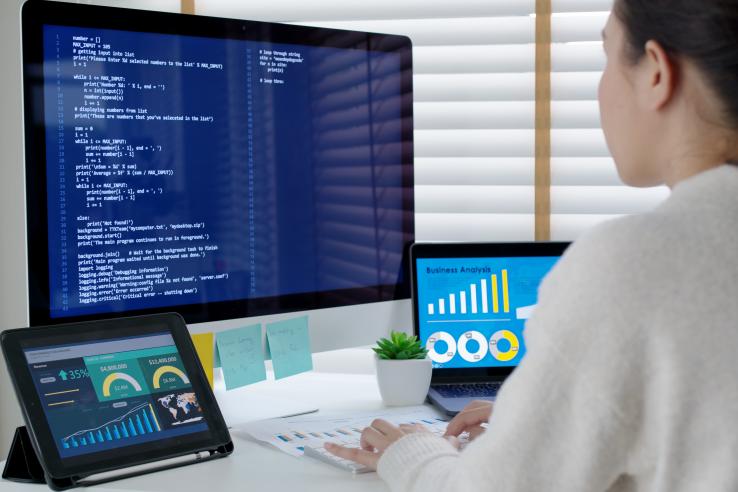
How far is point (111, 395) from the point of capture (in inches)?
45.3

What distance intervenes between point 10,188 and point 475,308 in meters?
1.04

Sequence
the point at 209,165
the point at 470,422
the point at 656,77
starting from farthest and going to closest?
the point at 209,165 < the point at 470,422 < the point at 656,77

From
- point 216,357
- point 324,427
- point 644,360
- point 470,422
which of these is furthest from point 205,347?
point 644,360

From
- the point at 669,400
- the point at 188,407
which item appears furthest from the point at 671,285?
the point at 188,407

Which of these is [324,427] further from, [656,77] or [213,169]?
[656,77]

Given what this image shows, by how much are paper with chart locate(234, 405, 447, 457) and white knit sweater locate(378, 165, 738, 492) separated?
533mm

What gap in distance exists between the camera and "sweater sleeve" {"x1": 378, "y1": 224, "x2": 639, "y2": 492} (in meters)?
0.71

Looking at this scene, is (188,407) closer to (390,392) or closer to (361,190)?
(390,392)

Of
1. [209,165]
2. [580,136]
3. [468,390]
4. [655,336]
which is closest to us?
[655,336]

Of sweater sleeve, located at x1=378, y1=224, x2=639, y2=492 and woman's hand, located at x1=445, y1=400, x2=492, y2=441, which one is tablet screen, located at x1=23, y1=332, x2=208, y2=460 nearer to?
woman's hand, located at x1=445, y1=400, x2=492, y2=441

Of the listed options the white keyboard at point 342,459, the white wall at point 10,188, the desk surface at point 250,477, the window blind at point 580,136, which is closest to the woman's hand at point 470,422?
the white keyboard at point 342,459

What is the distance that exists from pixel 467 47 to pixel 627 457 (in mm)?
1325

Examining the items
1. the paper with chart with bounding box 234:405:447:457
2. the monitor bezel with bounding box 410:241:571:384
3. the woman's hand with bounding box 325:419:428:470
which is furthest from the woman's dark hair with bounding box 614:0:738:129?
the monitor bezel with bounding box 410:241:571:384

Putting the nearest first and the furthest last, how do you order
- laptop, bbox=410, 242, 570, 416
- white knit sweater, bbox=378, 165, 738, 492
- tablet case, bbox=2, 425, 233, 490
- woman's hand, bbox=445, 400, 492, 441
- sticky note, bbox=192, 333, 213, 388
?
1. white knit sweater, bbox=378, 165, 738, 492
2. tablet case, bbox=2, 425, 233, 490
3. woman's hand, bbox=445, 400, 492, 441
4. sticky note, bbox=192, 333, 213, 388
5. laptop, bbox=410, 242, 570, 416
